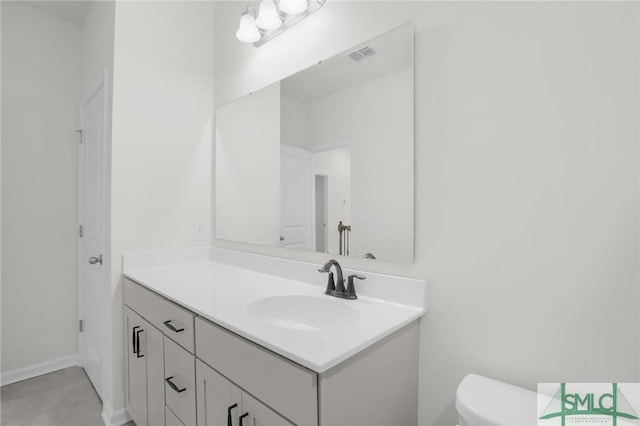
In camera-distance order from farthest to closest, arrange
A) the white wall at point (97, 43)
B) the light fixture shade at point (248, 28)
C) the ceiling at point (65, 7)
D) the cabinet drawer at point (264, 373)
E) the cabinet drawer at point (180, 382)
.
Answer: the ceiling at point (65, 7) → the white wall at point (97, 43) → the light fixture shade at point (248, 28) → the cabinet drawer at point (180, 382) → the cabinet drawer at point (264, 373)

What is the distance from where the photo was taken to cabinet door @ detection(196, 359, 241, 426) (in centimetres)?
97

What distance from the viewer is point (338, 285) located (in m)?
1.27

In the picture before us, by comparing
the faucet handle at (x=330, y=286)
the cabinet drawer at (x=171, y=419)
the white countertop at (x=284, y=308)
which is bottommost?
the cabinet drawer at (x=171, y=419)

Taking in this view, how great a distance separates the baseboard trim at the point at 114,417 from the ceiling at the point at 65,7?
2613 millimetres

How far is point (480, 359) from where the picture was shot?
1.01 metres

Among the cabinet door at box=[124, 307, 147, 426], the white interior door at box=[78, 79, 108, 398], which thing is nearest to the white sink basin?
the cabinet door at box=[124, 307, 147, 426]

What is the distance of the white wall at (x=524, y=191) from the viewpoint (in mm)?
799

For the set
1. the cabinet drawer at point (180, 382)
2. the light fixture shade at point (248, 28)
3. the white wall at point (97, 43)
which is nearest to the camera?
the cabinet drawer at point (180, 382)

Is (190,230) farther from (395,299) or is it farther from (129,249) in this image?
(395,299)

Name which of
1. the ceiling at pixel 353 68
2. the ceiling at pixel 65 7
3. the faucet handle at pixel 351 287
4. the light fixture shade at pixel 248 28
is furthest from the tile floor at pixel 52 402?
the ceiling at pixel 65 7

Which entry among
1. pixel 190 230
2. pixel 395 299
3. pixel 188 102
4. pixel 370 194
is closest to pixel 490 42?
pixel 370 194

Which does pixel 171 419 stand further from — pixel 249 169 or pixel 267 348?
pixel 249 169

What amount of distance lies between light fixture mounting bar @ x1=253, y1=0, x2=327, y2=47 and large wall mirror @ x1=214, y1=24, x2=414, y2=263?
0.26m

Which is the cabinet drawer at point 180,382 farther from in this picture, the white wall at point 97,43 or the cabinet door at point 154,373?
the white wall at point 97,43
